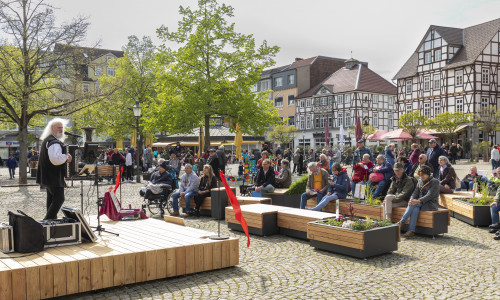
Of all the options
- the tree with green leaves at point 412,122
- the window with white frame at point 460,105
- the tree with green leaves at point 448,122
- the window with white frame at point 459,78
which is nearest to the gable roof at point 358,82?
the window with white frame at point 459,78

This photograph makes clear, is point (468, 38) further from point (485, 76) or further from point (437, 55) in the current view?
point (485, 76)

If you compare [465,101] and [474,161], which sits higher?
[465,101]

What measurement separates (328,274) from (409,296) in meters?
1.22

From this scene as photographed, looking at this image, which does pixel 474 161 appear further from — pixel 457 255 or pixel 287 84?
pixel 287 84

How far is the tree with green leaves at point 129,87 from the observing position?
3903 centimetres

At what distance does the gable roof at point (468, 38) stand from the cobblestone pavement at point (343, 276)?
39417mm

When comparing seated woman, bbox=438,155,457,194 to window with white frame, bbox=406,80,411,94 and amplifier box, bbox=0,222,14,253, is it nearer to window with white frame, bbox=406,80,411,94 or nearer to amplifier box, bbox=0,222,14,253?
amplifier box, bbox=0,222,14,253

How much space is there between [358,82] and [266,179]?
46854mm

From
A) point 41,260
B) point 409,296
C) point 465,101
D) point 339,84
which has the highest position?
point 339,84

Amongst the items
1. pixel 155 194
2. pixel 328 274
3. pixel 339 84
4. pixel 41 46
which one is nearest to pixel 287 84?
pixel 339 84

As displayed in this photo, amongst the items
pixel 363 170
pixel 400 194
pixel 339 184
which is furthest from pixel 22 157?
pixel 400 194

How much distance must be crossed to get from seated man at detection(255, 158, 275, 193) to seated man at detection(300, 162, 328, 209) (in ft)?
4.46

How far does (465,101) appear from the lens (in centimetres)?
4350

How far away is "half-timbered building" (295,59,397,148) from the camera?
56.7m
